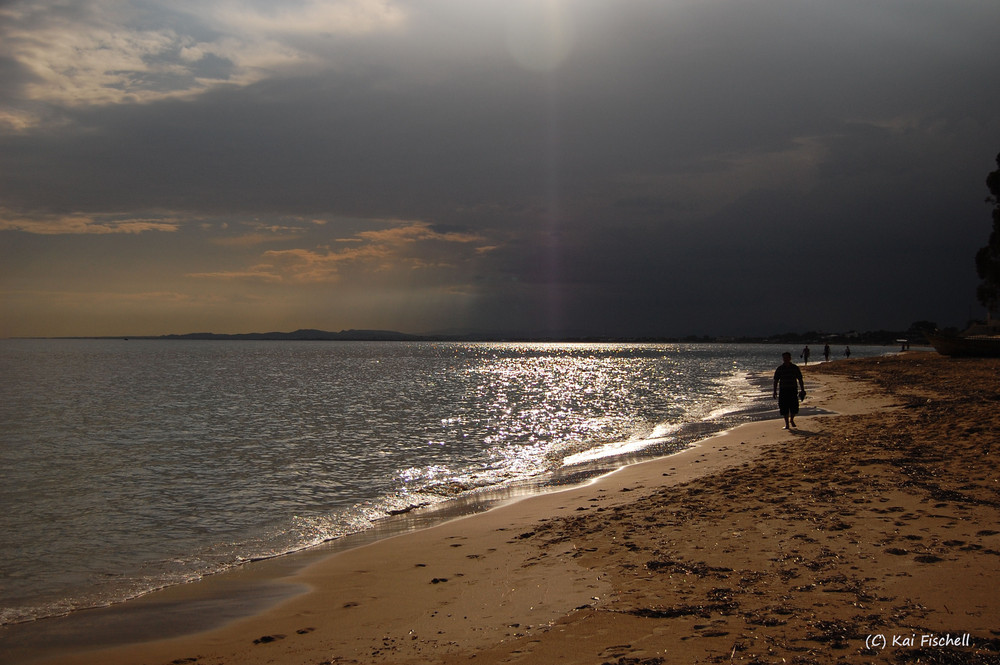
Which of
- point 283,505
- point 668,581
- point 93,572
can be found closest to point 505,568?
point 668,581

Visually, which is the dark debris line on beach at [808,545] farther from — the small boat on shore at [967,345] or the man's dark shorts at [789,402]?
the small boat on shore at [967,345]

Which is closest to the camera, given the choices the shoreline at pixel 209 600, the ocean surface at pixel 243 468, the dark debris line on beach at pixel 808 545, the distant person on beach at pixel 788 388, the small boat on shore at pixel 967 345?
the dark debris line on beach at pixel 808 545

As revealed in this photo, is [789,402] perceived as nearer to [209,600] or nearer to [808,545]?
[808,545]

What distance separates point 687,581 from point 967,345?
189 ft

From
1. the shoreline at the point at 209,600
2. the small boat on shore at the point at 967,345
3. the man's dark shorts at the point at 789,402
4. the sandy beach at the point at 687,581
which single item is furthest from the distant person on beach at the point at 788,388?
the small boat on shore at the point at 967,345

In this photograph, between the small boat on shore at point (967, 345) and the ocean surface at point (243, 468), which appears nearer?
the ocean surface at point (243, 468)

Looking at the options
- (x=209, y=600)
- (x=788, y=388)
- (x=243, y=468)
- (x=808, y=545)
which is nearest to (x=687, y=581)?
(x=808, y=545)

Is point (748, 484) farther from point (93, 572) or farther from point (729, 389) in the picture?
point (729, 389)

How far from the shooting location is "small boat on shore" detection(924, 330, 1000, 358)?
48031 mm

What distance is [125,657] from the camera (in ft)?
21.0

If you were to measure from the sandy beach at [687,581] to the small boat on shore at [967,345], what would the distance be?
152ft

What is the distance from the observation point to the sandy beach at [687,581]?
4.95 m

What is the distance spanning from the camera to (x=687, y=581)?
6418 millimetres

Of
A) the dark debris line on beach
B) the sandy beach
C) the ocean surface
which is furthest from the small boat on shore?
the sandy beach
